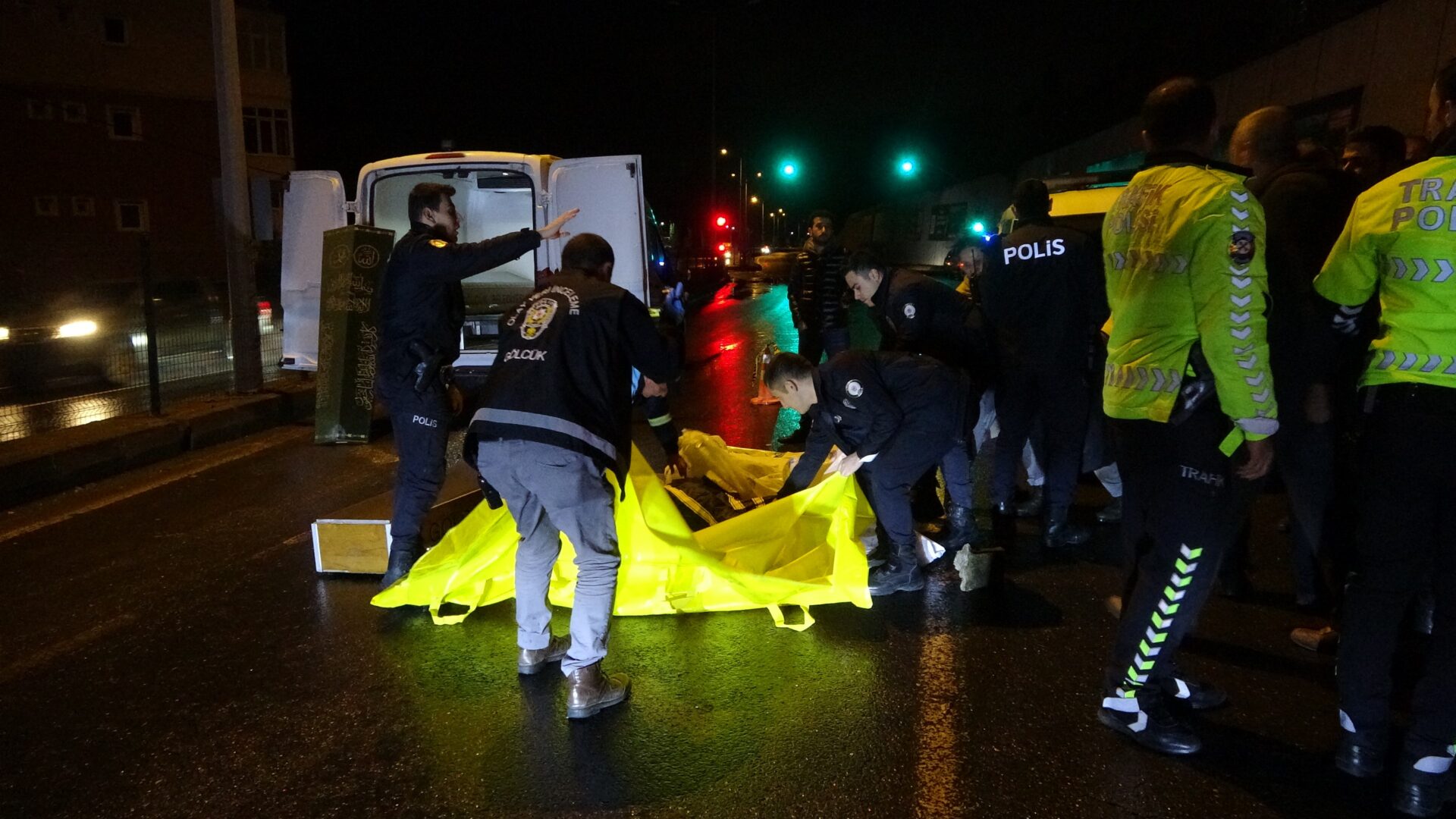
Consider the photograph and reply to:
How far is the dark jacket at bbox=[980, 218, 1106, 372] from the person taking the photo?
4.78m

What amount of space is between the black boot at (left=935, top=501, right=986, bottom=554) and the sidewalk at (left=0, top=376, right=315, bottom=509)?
6141mm

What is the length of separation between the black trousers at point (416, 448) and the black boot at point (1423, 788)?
3.86 meters

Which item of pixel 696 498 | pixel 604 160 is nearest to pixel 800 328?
pixel 604 160

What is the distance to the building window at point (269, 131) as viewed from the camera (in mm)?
31703

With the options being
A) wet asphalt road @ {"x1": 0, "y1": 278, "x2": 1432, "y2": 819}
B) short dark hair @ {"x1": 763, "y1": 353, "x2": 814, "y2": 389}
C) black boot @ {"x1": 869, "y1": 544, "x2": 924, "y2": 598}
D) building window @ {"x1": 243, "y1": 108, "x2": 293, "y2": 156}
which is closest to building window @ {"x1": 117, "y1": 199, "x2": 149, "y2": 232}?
building window @ {"x1": 243, "y1": 108, "x2": 293, "y2": 156}

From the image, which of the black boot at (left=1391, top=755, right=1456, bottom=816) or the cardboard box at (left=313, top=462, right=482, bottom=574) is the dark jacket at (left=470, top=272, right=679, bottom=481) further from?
the black boot at (left=1391, top=755, right=1456, bottom=816)

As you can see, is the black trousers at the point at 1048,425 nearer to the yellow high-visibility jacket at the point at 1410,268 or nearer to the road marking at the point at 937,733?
the road marking at the point at 937,733

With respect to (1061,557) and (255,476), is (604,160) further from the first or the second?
(1061,557)

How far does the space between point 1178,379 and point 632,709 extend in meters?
2.17

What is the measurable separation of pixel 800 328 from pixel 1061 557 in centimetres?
367

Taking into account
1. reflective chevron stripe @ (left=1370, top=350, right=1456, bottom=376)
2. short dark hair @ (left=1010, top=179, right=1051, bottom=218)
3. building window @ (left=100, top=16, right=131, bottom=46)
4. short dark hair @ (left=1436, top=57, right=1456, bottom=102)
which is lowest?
reflective chevron stripe @ (left=1370, top=350, right=1456, bottom=376)

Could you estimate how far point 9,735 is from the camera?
308 cm

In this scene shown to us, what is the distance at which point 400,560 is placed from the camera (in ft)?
13.8

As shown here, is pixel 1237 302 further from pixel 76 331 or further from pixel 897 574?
pixel 76 331
